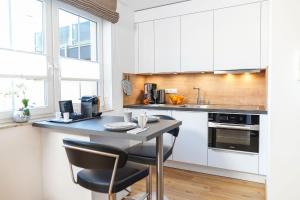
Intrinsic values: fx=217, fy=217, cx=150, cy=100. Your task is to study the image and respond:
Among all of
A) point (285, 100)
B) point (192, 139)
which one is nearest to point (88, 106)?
point (192, 139)

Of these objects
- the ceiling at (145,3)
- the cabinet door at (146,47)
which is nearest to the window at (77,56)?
the ceiling at (145,3)

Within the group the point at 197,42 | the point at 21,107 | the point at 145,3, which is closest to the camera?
the point at 21,107

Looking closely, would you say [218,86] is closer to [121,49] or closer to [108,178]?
[121,49]

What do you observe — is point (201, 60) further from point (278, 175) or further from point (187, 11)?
point (278, 175)

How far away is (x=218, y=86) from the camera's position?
11.0 ft

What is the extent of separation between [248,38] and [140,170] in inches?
88.1

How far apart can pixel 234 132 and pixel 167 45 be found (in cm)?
161

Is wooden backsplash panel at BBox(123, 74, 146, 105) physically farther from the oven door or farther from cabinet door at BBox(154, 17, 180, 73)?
the oven door

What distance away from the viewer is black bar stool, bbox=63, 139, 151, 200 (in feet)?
4.14

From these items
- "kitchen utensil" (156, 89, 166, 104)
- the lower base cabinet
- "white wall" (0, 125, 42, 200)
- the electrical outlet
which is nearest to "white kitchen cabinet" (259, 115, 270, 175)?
the lower base cabinet

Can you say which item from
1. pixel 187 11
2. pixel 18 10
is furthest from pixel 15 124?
pixel 187 11

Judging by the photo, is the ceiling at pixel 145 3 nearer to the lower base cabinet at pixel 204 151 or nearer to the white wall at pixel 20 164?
the lower base cabinet at pixel 204 151

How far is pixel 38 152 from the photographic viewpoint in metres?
2.07

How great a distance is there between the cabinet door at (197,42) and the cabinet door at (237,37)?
0.08 metres
